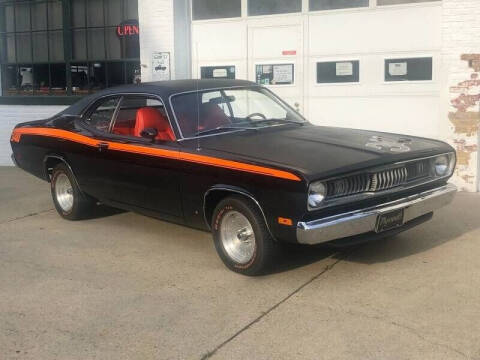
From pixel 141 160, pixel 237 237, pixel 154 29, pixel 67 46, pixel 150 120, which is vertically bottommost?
pixel 237 237

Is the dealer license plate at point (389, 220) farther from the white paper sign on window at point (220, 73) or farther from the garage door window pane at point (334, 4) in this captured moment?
the white paper sign on window at point (220, 73)

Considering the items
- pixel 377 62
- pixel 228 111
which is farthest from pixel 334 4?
pixel 228 111

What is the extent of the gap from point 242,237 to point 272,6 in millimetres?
5320

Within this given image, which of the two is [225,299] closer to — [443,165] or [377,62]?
[443,165]

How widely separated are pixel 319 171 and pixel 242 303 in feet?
3.51

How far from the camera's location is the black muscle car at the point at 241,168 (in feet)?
14.6

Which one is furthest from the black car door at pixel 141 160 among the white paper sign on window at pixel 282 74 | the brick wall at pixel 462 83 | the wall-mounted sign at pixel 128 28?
the wall-mounted sign at pixel 128 28

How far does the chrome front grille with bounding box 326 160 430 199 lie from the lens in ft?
14.7

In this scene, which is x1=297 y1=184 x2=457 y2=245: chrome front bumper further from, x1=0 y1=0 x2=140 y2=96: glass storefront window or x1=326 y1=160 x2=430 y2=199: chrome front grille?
x1=0 y1=0 x2=140 y2=96: glass storefront window

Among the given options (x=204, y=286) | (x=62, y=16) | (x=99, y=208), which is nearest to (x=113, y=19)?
(x=62, y=16)

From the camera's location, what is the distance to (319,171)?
4324mm

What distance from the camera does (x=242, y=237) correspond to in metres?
4.88

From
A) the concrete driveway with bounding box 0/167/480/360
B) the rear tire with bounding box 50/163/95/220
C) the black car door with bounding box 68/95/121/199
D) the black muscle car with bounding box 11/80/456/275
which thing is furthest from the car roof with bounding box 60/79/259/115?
the concrete driveway with bounding box 0/167/480/360

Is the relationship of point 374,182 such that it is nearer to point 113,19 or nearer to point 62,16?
point 113,19
